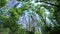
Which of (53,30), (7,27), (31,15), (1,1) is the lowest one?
(53,30)

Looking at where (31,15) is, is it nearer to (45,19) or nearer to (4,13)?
(45,19)

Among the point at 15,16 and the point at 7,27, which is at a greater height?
the point at 15,16

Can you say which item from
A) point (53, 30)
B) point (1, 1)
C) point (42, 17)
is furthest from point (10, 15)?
point (53, 30)

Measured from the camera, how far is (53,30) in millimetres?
2342

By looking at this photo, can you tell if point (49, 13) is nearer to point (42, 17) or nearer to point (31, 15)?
point (42, 17)

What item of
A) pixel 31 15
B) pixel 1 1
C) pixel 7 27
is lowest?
pixel 7 27

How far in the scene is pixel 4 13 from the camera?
2.14 meters

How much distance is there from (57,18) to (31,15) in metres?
0.44

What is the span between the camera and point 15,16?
7.07ft

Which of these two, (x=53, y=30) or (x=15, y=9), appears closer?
(x=15, y=9)

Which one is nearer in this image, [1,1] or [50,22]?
[1,1]

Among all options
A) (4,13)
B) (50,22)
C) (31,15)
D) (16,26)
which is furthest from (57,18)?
(4,13)

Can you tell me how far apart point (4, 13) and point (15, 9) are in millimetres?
172

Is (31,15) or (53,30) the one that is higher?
(31,15)
